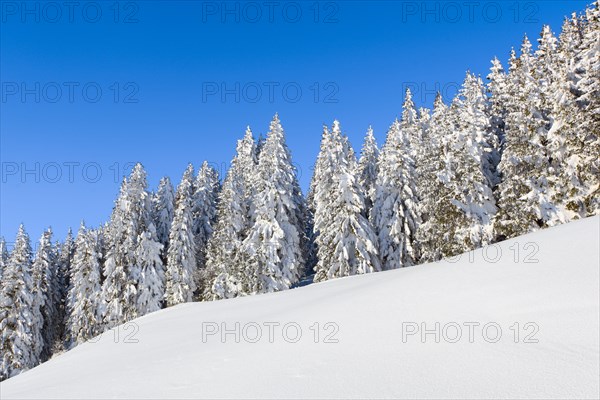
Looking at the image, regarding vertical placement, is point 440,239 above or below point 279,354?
above

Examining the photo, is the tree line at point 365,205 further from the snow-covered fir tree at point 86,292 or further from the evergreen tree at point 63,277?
the evergreen tree at point 63,277

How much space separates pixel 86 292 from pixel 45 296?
421 centimetres

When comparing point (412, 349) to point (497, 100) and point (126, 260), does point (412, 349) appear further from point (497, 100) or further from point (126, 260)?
point (126, 260)

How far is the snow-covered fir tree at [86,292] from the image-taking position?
4200cm

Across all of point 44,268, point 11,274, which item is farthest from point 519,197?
point 44,268

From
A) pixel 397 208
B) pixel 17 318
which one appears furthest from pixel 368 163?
pixel 17 318

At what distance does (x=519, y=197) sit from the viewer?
83.7 ft

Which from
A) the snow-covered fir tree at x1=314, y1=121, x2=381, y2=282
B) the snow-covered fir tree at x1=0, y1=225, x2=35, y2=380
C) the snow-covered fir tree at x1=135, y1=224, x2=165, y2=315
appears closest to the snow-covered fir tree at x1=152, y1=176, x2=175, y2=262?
the snow-covered fir tree at x1=135, y1=224, x2=165, y2=315

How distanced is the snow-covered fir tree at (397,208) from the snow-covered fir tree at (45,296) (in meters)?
32.7

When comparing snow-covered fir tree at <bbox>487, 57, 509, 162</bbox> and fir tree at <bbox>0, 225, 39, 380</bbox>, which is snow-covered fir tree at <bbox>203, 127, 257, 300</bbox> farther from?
snow-covered fir tree at <bbox>487, 57, 509, 162</bbox>

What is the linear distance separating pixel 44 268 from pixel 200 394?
4790 cm

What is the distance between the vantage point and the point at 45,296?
1724 inches

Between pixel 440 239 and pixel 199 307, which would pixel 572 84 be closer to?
pixel 440 239

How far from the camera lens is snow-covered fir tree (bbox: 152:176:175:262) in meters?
51.5
